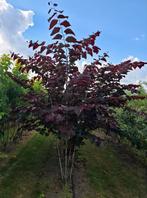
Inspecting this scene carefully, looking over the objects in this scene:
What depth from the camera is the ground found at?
5629 millimetres

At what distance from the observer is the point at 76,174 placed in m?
6.30

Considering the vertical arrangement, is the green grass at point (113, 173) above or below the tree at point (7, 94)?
below

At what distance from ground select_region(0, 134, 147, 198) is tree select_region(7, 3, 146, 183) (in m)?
0.38

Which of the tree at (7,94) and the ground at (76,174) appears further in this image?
the tree at (7,94)

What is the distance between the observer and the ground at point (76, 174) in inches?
222

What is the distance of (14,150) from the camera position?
7.52m

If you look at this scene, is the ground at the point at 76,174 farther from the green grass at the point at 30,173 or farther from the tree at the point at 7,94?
the tree at the point at 7,94

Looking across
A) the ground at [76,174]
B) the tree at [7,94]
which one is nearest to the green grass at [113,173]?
the ground at [76,174]

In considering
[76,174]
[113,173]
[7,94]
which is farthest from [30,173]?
[7,94]

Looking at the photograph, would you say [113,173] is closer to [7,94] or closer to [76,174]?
[76,174]

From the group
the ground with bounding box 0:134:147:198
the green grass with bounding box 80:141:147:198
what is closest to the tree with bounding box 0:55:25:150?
the ground with bounding box 0:134:147:198

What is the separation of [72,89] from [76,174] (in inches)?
73.3

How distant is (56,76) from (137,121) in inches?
108

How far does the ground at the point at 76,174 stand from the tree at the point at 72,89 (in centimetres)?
38
